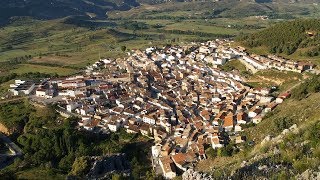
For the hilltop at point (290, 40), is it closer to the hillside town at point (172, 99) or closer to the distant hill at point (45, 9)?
the hillside town at point (172, 99)

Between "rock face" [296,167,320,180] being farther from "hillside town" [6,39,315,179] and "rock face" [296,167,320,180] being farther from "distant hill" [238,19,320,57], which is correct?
"distant hill" [238,19,320,57]

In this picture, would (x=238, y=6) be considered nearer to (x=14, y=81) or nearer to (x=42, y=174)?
(x=14, y=81)

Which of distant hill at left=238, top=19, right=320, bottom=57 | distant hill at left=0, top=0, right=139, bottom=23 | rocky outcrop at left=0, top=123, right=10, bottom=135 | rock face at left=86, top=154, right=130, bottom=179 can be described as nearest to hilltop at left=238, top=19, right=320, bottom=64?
distant hill at left=238, top=19, right=320, bottom=57

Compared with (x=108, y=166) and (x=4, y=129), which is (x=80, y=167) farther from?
(x=4, y=129)

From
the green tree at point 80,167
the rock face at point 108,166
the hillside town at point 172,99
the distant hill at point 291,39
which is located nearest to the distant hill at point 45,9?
the hillside town at point 172,99

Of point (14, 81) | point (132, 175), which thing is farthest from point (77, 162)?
point (14, 81)

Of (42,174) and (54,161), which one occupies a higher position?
(42,174)
